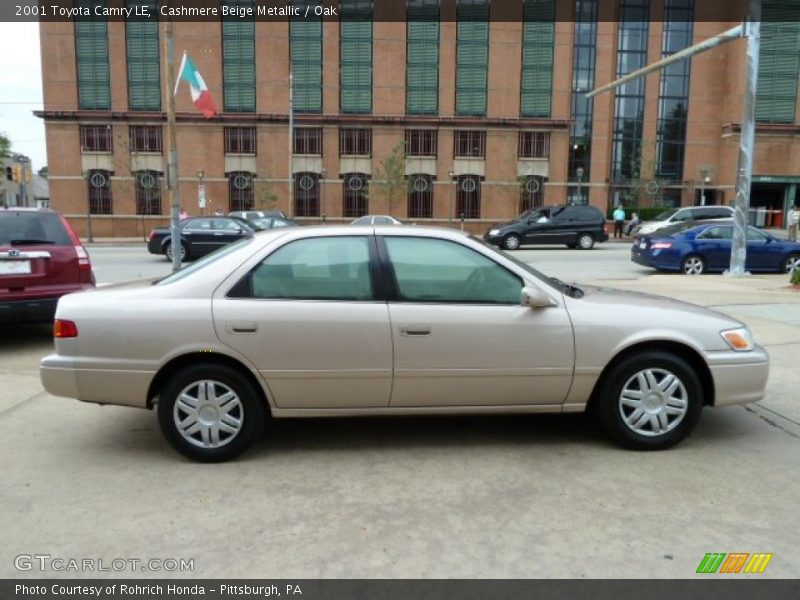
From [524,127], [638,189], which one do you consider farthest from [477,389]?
[638,189]

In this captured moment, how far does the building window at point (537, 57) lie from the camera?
130ft

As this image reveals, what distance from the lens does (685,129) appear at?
4541 centimetres

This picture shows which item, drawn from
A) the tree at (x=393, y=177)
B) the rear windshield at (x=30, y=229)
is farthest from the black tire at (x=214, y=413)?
the tree at (x=393, y=177)

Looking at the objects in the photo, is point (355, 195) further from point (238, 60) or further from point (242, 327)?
point (242, 327)

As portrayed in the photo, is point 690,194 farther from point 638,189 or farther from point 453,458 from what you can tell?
point 453,458

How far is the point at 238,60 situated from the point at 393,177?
11.7 meters

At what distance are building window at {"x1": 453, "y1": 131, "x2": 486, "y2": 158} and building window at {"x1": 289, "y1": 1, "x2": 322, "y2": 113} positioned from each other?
8.77 m

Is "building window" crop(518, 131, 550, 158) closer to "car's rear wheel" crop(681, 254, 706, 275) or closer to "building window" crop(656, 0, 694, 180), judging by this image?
"building window" crop(656, 0, 694, 180)

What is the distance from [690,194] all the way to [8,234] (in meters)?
45.4

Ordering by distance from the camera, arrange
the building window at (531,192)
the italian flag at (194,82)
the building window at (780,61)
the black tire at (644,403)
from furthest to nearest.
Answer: the building window at (780,61)
the building window at (531,192)
the italian flag at (194,82)
the black tire at (644,403)

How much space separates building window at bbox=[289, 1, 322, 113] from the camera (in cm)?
3944

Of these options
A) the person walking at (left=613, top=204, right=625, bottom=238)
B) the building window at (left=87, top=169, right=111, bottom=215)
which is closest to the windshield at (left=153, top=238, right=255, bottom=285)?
the person walking at (left=613, top=204, right=625, bottom=238)

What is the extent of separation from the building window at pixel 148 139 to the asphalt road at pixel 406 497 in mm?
36878

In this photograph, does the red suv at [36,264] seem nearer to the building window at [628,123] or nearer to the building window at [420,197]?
the building window at [420,197]
